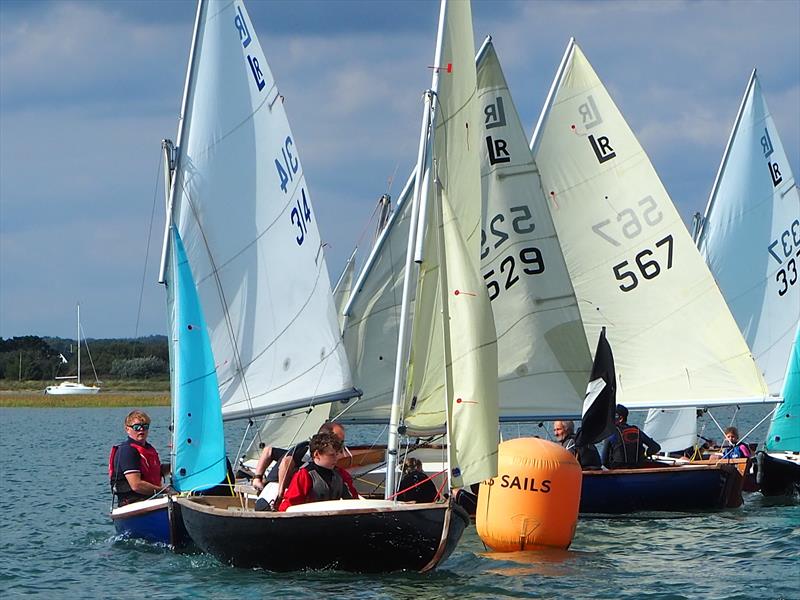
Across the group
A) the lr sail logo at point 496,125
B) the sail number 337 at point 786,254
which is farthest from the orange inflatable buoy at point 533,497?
the sail number 337 at point 786,254

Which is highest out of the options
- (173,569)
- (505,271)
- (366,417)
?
(505,271)

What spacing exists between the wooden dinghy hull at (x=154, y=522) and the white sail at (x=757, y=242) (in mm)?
16113

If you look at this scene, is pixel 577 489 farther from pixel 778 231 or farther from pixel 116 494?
pixel 778 231

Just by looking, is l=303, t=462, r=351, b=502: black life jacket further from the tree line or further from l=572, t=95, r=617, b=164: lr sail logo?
the tree line

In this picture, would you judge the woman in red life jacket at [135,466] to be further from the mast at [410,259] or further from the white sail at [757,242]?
the white sail at [757,242]

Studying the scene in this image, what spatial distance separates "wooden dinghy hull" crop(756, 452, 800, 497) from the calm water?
0.36m

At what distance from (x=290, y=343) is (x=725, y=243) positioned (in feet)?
42.6

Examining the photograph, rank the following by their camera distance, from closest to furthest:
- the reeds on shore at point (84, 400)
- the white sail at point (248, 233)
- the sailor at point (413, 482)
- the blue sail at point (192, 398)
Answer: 1. the sailor at point (413, 482)
2. the blue sail at point (192, 398)
3. the white sail at point (248, 233)
4. the reeds on shore at point (84, 400)

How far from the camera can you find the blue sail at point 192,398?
1775cm

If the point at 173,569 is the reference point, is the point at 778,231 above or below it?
above

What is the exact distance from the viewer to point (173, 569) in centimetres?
1669

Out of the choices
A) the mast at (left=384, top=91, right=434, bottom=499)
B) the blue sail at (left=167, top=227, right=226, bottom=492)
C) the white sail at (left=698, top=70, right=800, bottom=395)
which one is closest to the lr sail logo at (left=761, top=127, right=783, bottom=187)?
the white sail at (left=698, top=70, right=800, bottom=395)

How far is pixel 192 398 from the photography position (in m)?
17.9

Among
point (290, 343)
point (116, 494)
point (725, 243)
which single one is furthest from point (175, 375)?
point (725, 243)
